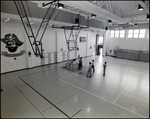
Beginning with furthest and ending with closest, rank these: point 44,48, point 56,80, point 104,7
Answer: point 44,48, point 56,80, point 104,7

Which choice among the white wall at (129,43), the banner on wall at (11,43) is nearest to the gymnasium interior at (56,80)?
the banner on wall at (11,43)

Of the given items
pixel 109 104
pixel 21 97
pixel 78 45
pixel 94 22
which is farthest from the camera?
pixel 78 45

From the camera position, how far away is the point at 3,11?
3916mm

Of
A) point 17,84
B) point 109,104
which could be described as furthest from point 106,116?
point 17,84

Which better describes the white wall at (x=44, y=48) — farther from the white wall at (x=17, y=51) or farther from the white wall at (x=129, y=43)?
the white wall at (x=129, y=43)

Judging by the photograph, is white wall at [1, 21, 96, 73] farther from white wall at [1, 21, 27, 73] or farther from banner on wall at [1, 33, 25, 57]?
banner on wall at [1, 33, 25, 57]

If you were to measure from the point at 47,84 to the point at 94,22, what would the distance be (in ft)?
20.2

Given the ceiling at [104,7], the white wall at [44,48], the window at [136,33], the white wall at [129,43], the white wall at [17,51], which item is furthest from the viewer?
the window at [136,33]

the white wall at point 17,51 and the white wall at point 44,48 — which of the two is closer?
the white wall at point 17,51

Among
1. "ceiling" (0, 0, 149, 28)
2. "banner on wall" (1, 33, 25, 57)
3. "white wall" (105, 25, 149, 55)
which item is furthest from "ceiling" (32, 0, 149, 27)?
"white wall" (105, 25, 149, 55)

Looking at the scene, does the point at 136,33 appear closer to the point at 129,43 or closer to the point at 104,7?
the point at 129,43

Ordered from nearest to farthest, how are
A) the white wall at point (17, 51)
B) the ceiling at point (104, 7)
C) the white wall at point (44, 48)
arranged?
the ceiling at point (104, 7), the white wall at point (17, 51), the white wall at point (44, 48)

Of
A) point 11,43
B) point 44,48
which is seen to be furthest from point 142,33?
point 11,43

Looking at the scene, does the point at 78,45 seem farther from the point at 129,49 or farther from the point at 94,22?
the point at 129,49
